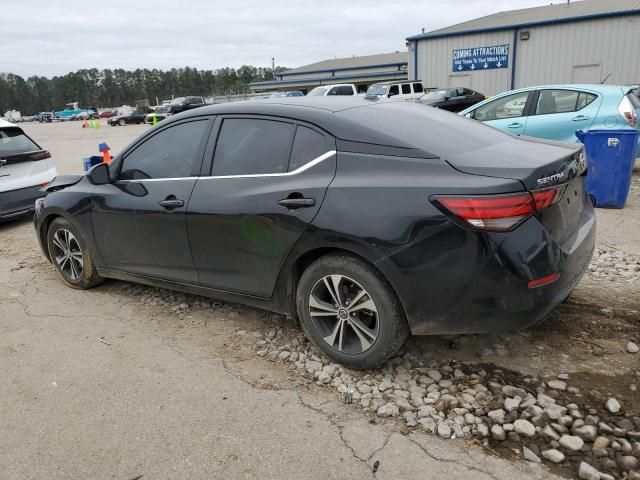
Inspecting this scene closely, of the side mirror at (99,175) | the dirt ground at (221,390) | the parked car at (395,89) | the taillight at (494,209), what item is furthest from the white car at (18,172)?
the parked car at (395,89)

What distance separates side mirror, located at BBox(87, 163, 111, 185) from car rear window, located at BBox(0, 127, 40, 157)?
407 cm

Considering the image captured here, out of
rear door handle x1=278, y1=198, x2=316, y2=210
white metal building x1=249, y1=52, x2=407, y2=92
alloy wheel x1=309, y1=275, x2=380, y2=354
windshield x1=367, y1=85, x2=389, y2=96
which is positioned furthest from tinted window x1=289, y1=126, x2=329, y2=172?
white metal building x1=249, y1=52, x2=407, y2=92

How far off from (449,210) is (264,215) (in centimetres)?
121

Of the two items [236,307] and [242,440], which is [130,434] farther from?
[236,307]

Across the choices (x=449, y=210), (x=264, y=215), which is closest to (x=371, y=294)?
(x=449, y=210)

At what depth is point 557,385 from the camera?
295 centimetres

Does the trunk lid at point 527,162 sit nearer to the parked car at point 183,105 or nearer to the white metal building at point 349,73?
the parked car at point 183,105

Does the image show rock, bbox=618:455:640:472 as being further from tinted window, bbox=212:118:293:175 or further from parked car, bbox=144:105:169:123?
parked car, bbox=144:105:169:123

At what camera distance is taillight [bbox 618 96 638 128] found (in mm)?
7656

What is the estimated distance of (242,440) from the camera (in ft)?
→ 8.86

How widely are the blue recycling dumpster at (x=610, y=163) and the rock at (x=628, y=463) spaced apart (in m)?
5.02

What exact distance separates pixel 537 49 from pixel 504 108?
59.0ft

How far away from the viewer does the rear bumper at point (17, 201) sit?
291 inches

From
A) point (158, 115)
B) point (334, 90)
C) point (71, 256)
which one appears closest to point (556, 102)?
point (71, 256)
